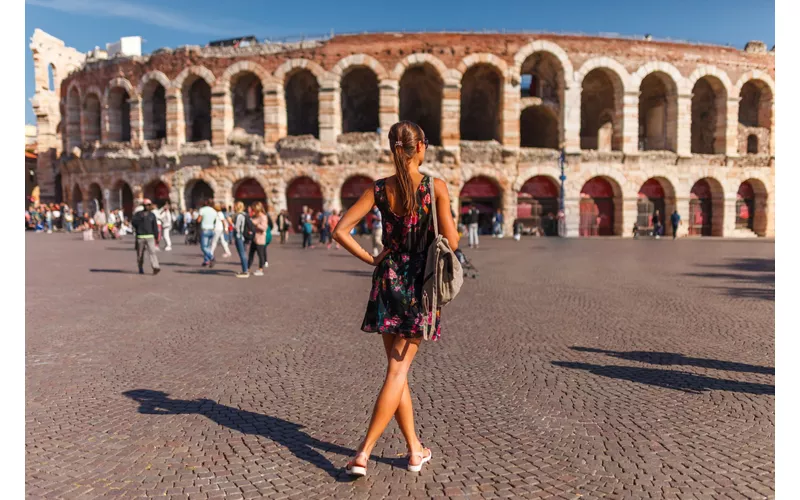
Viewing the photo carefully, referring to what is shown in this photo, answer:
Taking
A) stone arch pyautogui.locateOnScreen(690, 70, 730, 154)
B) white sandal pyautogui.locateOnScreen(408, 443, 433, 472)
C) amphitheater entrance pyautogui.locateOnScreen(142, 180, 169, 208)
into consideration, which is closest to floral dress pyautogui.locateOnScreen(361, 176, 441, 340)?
white sandal pyautogui.locateOnScreen(408, 443, 433, 472)

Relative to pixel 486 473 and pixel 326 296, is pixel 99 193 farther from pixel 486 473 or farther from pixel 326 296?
pixel 486 473

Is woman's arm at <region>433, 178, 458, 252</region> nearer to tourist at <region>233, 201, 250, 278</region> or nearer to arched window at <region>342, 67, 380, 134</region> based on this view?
tourist at <region>233, 201, 250, 278</region>

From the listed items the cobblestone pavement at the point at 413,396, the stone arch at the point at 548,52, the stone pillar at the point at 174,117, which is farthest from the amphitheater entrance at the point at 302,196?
the cobblestone pavement at the point at 413,396

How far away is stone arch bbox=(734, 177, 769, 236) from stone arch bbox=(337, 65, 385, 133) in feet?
70.3

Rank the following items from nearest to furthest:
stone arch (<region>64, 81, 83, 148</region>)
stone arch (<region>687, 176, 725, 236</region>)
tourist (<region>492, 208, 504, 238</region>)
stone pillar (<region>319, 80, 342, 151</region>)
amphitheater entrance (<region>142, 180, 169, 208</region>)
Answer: tourist (<region>492, 208, 504, 238</region>), stone pillar (<region>319, 80, 342, 151</region>), stone arch (<region>687, 176, 725, 236</region>), amphitheater entrance (<region>142, 180, 169, 208</region>), stone arch (<region>64, 81, 83, 148</region>)

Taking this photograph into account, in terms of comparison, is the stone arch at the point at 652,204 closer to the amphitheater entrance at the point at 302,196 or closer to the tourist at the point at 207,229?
the amphitheater entrance at the point at 302,196

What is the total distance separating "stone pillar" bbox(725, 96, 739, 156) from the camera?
1166 inches

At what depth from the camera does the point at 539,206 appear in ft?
96.0

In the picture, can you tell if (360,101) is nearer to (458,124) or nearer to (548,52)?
(458,124)

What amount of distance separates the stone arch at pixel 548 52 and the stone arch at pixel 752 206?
12150mm

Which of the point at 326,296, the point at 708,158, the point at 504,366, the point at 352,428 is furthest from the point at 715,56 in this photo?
the point at 352,428

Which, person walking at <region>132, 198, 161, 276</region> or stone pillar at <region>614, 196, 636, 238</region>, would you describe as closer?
person walking at <region>132, 198, 161, 276</region>

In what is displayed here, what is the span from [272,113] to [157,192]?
9.03m

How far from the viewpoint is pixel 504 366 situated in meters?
5.38
